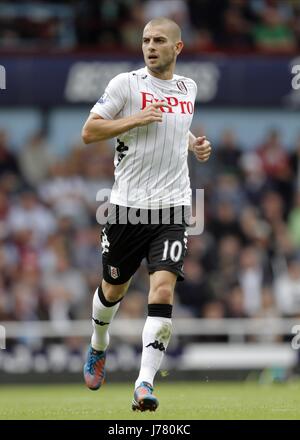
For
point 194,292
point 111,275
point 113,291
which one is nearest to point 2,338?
point 194,292

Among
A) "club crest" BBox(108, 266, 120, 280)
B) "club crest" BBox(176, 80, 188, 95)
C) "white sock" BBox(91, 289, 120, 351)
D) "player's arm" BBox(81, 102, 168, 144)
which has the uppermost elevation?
"club crest" BBox(176, 80, 188, 95)

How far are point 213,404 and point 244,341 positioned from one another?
7.31 m

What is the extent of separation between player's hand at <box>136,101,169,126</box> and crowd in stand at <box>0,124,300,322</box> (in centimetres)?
817

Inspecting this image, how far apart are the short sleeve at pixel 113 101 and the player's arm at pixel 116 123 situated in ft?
0.19

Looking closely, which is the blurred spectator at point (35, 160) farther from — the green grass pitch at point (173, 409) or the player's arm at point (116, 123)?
the player's arm at point (116, 123)

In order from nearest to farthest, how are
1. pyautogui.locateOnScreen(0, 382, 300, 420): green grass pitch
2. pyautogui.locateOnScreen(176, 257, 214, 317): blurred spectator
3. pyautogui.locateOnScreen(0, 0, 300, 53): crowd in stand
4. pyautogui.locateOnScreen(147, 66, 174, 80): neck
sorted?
pyautogui.locateOnScreen(0, 382, 300, 420): green grass pitch
pyautogui.locateOnScreen(147, 66, 174, 80): neck
pyautogui.locateOnScreen(176, 257, 214, 317): blurred spectator
pyautogui.locateOnScreen(0, 0, 300, 53): crowd in stand

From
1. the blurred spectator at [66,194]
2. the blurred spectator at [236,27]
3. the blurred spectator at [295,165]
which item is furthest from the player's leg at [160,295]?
the blurred spectator at [236,27]

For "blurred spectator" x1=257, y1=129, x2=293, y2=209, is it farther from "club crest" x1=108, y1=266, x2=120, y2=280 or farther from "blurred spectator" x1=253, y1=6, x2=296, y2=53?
"club crest" x1=108, y1=266, x2=120, y2=280

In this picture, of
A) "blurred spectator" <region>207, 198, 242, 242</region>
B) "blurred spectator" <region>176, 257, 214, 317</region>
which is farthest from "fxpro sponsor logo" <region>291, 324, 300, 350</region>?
"blurred spectator" <region>207, 198, 242, 242</region>

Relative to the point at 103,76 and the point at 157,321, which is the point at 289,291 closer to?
the point at 103,76

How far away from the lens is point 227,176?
1934 cm

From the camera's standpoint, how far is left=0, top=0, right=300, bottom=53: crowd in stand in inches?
780
